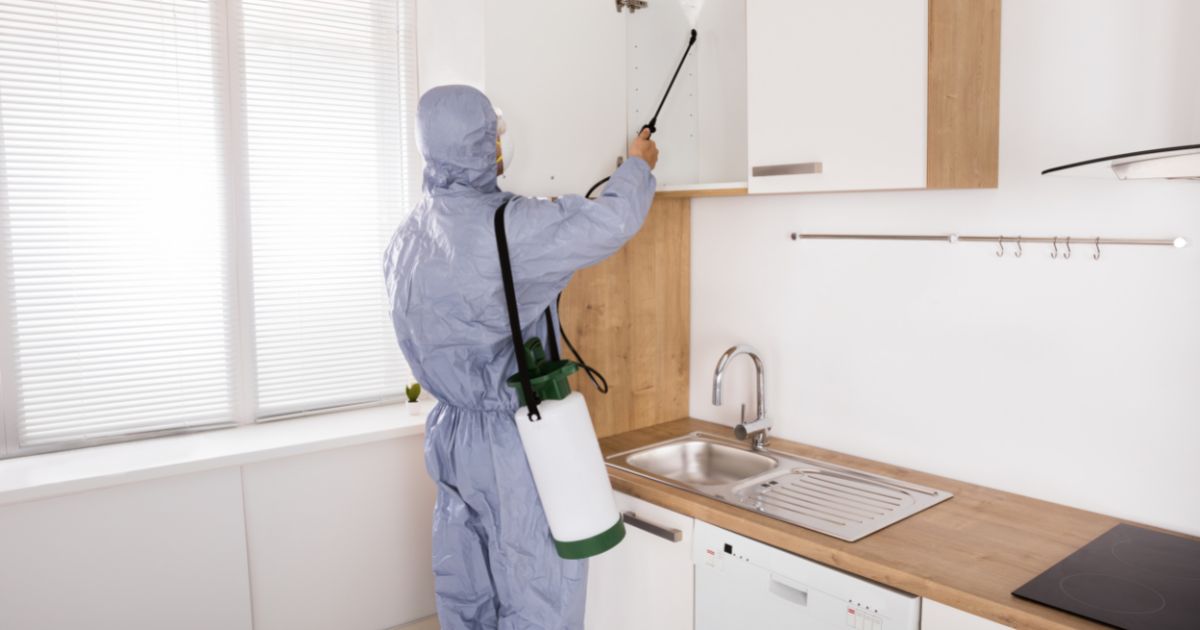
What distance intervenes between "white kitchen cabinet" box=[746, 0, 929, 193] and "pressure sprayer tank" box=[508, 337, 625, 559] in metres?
0.70

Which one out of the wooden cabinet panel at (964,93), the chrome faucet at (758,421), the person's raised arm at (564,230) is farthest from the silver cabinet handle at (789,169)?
the chrome faucet at (758,421)

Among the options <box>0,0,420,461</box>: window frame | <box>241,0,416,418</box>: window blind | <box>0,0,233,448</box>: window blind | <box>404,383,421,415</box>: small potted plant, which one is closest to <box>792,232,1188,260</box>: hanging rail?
<box>404,383,421,415</box>: small potted plant

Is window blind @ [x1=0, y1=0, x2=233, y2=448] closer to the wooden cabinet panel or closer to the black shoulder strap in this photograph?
the black shoulder strap

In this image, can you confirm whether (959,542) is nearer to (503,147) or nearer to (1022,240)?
(1022,240)

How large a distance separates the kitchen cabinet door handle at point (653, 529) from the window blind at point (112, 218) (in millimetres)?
1199

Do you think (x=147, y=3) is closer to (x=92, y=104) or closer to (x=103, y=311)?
(x=92, y=104)

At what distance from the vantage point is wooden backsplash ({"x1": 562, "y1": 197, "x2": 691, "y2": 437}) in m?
2.28

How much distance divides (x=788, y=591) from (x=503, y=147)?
1182mm

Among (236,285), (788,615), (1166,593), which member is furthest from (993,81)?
(236,285)

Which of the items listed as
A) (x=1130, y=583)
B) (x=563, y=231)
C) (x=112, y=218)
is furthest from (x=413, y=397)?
(x=1130, y=583)

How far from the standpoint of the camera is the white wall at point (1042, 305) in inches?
63.2

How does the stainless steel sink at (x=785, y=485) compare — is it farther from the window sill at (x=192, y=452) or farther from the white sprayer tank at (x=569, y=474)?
the window sill at (x=192, y=452)

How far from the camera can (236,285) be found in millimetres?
2334

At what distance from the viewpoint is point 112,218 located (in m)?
2.16
